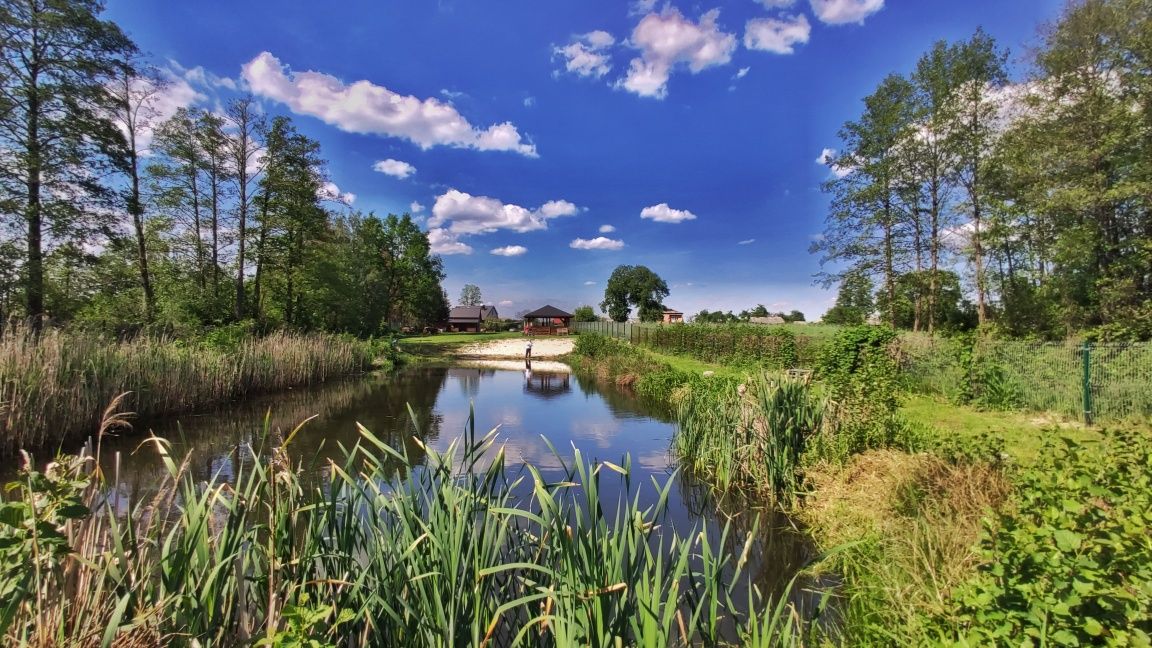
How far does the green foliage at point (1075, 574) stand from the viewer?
1.59 m

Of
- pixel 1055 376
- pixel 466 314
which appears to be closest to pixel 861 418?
pixel 1055 376

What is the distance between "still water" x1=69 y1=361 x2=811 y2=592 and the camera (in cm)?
565

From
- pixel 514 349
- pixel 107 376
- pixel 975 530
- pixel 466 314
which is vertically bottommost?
pixel 514 349

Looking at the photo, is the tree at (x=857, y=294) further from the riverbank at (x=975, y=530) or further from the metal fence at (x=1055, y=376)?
the riverbank at (x=975, y=530)

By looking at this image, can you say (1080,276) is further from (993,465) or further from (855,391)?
(993,465)

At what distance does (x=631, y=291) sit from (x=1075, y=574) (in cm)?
8469

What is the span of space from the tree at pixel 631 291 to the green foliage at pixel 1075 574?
81403 millimetres

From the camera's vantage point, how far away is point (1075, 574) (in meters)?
1.69

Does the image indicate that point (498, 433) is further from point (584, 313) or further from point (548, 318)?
point (584, 313)

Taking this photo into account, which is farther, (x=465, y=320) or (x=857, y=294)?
(x=465, y=320)

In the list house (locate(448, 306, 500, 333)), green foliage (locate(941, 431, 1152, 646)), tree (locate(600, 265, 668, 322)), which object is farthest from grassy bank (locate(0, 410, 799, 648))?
tree (locate(600, 265, 668, 322))

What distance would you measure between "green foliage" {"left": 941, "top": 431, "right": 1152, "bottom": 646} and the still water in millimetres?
1044

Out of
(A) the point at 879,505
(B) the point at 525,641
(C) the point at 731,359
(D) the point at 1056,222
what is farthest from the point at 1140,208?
(B) the point at 525,641

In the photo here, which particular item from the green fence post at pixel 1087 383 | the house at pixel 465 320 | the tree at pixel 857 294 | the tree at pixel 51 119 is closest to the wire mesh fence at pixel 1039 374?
the green fence post at pixel 1087 383
